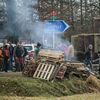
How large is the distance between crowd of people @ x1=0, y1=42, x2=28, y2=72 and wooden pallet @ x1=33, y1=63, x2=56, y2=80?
238 inches

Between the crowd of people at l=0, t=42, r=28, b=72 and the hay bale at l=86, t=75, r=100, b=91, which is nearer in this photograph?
the hay bale at l=86, t=75, r=100, b=91

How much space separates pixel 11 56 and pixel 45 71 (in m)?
7.42

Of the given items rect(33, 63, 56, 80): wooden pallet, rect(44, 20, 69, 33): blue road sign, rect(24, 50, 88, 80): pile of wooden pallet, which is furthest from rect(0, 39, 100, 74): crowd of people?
rect(33, 63, 56, 80): wooden pallet

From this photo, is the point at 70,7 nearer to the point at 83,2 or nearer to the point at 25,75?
the point at 83,2

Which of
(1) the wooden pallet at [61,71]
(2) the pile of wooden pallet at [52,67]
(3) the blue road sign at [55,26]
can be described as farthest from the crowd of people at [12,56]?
(1) the wooden pallet at [61,71]

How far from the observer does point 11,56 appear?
26.5 meters

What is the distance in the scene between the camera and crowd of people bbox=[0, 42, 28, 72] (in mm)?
25672

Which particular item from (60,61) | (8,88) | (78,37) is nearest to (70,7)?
(78,37)

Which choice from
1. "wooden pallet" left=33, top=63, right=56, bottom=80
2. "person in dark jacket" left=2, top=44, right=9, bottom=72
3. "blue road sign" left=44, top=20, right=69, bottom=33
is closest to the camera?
"wooden pallet" left=33, top=63, right=56, bottom=80

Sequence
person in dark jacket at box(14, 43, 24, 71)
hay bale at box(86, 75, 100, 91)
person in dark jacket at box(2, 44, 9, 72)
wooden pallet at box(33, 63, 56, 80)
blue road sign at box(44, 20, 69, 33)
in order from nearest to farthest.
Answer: hay bale at box(86, 75, 100, 91) < wooden pallet at box(33, 63, 56, 80) < blue road sign at box(44, 20, 69, 33) < person in dark jacket at box(14, 43, 24, 71) < person in dark jacket at box(2, 44, 9, 72)

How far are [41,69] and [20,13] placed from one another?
5544 millimetres

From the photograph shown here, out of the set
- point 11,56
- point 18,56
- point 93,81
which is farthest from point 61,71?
point 11,56

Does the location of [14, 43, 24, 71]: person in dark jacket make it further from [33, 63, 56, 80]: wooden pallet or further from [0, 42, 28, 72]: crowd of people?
[33, 63, 56, 80]: wooden pallet

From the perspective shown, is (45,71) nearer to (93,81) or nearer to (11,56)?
(93,81)
